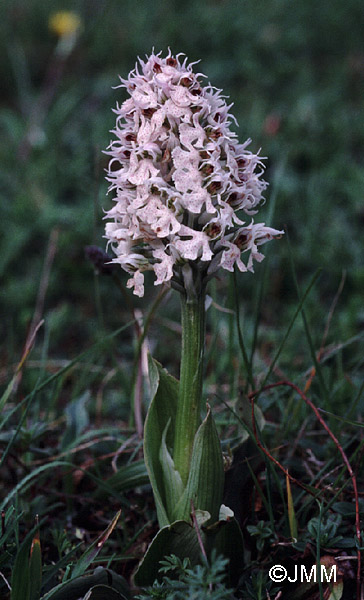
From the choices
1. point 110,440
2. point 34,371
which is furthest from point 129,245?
point 34,371

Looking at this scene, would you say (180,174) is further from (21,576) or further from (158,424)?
(21,576)

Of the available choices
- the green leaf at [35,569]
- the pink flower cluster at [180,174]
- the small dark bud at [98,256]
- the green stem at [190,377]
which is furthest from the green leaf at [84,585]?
the small dark bud at [98,256]

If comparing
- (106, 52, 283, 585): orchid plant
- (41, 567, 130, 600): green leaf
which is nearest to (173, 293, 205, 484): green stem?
(106, 52, 283, 585): orchid plant

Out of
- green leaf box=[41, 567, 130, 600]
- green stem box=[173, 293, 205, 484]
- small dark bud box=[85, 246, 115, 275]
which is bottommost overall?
green leaf box=[41, 567, 130, 600]

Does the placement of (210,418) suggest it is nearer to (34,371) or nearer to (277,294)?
(34,371)

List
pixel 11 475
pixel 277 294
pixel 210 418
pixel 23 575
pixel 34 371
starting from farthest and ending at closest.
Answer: pixel 277 294 → pixel 34 371 → pixel 11 475 → pixel 210 418 → pixel 23 575

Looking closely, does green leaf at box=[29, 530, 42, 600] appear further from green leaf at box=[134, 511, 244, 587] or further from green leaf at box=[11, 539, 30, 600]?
green leaf at box=[134, 511, 244, 587]
